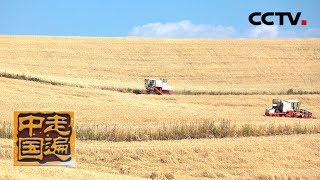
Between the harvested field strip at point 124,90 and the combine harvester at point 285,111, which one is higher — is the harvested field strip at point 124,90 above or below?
above

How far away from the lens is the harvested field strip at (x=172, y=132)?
78.2 ft

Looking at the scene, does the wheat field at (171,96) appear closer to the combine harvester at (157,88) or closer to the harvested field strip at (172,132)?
the harvested field strip at (172,132)

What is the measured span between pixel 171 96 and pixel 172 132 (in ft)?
70.1

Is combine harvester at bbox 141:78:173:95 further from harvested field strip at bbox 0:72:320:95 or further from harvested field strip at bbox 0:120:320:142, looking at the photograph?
harvested field strip at bbox 0:120:320:142

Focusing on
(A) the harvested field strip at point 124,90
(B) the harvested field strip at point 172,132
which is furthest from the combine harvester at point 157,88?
(B) the harvested field strip at point 172,132

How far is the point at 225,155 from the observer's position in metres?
21.5

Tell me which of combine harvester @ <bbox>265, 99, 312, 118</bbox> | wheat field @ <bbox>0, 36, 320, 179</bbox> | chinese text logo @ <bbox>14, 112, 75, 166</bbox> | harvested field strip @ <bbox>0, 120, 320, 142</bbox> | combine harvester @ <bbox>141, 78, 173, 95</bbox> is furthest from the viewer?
combine harvester @ <bbox>141, 78, 173, 95</bbox>

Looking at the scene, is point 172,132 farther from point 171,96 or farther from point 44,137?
point 171,96

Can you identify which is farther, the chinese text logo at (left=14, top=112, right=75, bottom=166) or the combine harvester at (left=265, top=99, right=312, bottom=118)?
the combine harvester at (left=265, top=99, right=312, bottom=118)

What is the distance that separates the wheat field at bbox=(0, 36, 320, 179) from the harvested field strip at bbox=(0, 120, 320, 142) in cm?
64

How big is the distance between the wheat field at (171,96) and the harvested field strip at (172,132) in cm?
64

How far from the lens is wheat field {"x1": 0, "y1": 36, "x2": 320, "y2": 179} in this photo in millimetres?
20781

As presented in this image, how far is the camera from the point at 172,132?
2425 centimetres

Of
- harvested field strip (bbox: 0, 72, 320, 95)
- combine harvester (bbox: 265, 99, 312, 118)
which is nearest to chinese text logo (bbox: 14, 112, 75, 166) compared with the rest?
combine harvester (bbox: 265, 99, 312, 118)
